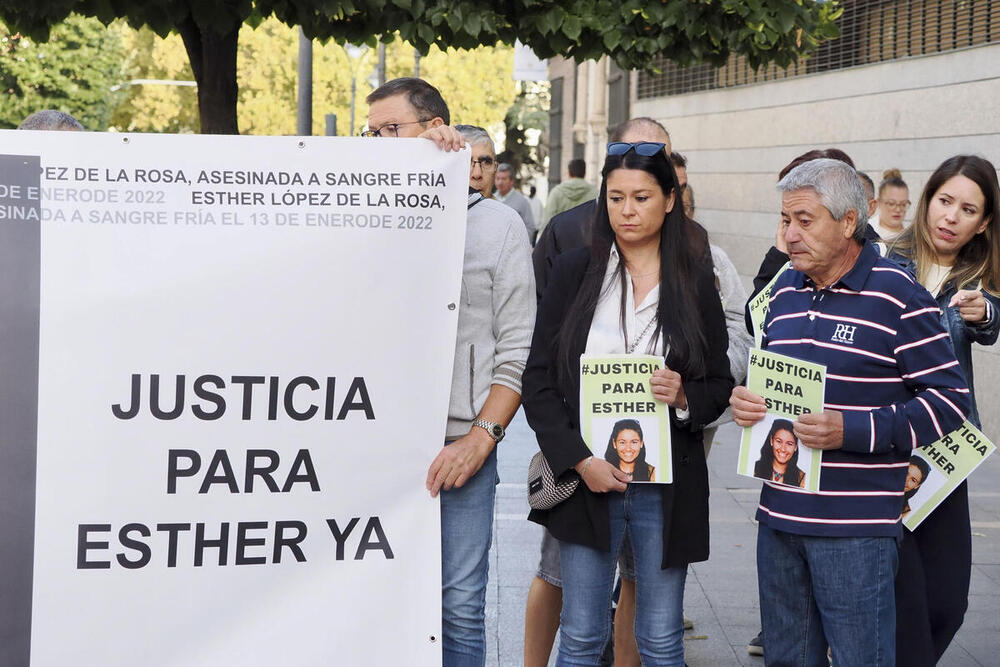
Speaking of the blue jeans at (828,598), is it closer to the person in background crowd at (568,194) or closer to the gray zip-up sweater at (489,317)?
the gray zip-up sweater at (489,317)

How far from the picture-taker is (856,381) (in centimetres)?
337

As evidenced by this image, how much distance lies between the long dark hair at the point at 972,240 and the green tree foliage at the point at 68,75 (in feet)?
A: 122

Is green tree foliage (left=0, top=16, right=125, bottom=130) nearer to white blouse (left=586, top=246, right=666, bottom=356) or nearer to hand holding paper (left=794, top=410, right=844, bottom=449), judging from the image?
white blouse (left=586, top=246, right=666, bottom=356)

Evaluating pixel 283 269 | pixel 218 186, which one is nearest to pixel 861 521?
pixel 283 269

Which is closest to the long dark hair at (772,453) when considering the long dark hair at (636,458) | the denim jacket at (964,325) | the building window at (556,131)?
the long dark hair at (636,458)

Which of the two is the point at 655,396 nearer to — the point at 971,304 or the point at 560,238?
the point at 971,304

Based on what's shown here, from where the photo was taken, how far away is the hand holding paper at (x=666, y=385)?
11.4ft

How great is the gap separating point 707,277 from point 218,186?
137cm

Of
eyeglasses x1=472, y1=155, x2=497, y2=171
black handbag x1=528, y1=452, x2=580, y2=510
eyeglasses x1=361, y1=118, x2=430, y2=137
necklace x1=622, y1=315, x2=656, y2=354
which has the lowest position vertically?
black handbag x1=528, y1=452, x2=580, y2=510

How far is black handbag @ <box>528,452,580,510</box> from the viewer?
11.7ft

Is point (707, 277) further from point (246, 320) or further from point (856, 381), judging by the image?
point (246, 320)

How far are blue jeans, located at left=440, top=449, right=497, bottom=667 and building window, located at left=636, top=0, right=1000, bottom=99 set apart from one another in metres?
5.81

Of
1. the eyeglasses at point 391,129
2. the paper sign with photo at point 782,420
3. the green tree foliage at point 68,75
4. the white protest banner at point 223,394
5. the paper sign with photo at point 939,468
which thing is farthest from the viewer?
the green tree foliage at point 68,75

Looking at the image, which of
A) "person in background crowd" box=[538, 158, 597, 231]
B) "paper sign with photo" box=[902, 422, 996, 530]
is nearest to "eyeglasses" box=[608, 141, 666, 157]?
"paper sign with photo" box=[902, 422, 996, 530]
